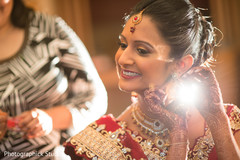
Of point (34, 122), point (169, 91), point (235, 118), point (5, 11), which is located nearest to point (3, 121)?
point (34, 122)

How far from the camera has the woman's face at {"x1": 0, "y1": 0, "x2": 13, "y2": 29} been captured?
41.9 inches

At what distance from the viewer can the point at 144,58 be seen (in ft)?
2.61

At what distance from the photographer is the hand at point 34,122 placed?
92cm

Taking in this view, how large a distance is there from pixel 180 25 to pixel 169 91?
0.16 m

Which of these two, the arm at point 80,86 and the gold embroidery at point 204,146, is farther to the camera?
the arm at point 80,86

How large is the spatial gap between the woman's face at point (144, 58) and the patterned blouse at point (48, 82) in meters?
0.28

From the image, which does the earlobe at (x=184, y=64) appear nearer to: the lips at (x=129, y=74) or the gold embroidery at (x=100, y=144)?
the lips at (x=129, y=74)

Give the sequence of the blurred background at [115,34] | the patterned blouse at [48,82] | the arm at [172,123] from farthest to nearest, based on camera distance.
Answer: the patterned blouse at [48,82] → the blurred background at [115,34] → the arm at [172,123]

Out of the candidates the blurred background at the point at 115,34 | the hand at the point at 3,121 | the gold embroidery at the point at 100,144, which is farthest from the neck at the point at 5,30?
the gold embroidery at the point at 100,144

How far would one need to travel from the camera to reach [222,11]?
982 millimetres

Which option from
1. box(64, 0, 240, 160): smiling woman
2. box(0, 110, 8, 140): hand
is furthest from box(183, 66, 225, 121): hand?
box(0, 110, 8, 140): hand

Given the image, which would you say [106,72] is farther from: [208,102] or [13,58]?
[208,102]

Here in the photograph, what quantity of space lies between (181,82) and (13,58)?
56cm

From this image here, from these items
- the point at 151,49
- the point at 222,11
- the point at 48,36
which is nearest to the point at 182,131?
the point at 151,49
